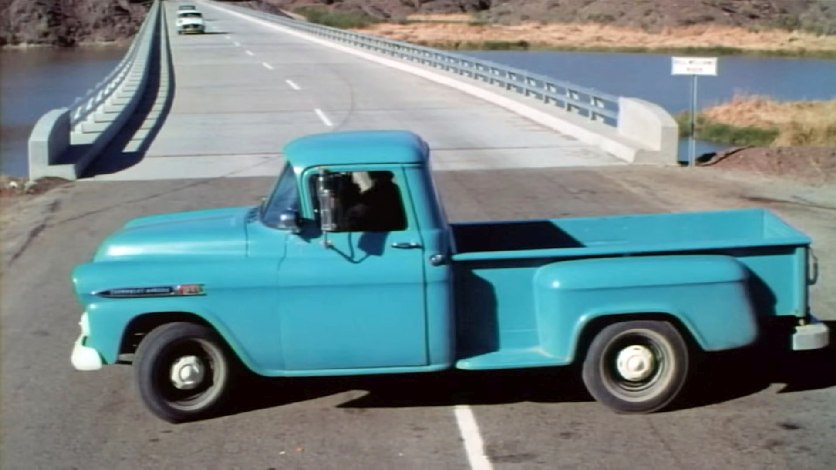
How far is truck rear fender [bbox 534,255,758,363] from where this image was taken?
697 centimetres

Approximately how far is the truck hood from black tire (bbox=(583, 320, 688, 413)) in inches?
82.6

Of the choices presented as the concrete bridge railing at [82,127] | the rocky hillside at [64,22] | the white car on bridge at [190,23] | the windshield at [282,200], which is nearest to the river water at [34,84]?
the concrete bridge railing at [82,127]

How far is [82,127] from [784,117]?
1791 cm

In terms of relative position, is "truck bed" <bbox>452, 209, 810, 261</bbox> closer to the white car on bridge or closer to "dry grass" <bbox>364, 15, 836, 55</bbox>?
"dry grass" <bbox>364, 15, 836, 55</bbox>

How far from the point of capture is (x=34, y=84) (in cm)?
5519

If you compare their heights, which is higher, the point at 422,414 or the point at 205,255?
the point at 205,255

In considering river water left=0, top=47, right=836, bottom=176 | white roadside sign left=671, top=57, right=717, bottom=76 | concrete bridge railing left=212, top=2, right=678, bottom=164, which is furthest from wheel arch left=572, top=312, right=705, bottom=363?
→ river water left=0, top=47, right=836, bottom=176

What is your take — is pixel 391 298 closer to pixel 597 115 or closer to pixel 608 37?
pixel 597 115

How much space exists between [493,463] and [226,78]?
31.6m

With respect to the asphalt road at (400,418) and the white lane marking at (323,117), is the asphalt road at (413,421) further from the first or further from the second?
the white lane marking at (323,117)

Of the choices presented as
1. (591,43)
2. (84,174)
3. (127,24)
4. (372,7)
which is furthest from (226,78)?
(372,7)

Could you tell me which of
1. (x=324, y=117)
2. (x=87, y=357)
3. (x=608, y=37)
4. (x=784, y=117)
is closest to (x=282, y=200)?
(x=87, y=357)

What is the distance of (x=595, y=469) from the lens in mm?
6426

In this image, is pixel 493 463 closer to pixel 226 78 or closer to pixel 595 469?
pixel 595 469
